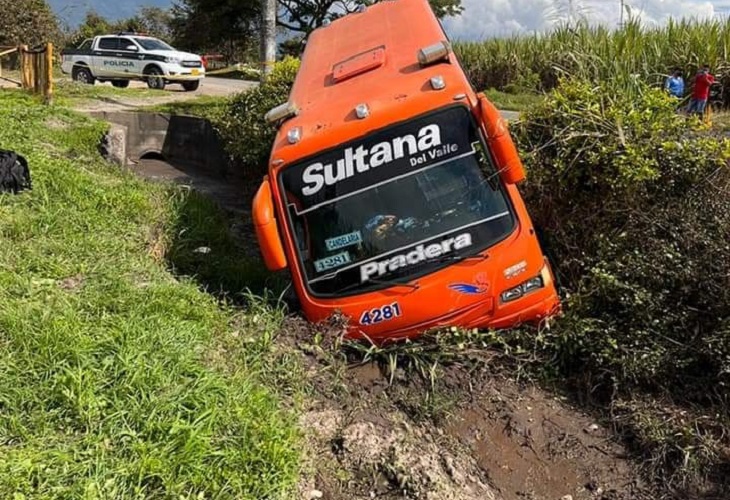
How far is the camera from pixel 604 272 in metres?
5.20

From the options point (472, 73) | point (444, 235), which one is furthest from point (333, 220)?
point (472, 73)

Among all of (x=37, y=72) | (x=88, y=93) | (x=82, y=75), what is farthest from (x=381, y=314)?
(x=82, y=75)

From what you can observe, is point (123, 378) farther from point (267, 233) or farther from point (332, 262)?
point (332, 262)

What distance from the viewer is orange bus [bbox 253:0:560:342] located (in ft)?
15.8

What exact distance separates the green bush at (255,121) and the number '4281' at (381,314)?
4.62 metres

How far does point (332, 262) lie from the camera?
494 cm

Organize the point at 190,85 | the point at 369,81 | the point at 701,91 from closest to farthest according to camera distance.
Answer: the point at 369,81 → the point at 701,91 → the point at 190,85

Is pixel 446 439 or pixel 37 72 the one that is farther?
pixel 37 72

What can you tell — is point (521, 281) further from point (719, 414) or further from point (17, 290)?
point (17, 290)

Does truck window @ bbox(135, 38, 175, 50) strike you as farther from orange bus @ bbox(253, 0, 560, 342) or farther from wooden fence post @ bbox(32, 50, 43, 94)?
orange bus @ bbox(253, 0, 560, 342)

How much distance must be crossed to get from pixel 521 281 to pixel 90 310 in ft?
10.5

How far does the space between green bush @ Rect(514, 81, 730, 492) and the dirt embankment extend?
1.33 feet

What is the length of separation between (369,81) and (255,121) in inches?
166

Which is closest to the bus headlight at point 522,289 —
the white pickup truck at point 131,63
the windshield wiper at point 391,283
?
the windshield wiper at point 391,283
